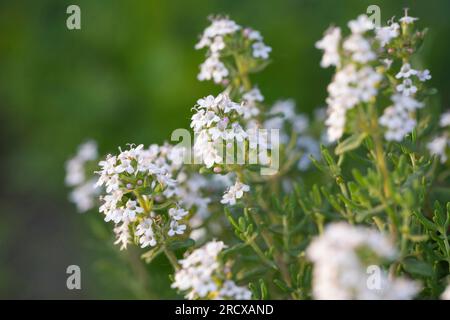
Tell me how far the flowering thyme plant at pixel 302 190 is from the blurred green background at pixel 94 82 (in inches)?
54.6

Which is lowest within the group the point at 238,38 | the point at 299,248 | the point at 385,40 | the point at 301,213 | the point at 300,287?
the point at 300,287

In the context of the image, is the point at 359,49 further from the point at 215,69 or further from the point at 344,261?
the point at 215,69

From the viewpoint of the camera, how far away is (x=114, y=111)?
4.56m

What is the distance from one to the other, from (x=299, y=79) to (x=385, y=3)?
2.46 feet

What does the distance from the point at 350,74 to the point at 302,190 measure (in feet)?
2.71

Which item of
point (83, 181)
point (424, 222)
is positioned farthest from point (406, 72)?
point (83, 181)

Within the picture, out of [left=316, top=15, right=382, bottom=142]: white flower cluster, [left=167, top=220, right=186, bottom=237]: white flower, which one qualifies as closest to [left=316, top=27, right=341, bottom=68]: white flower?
[left=316, top=15, right=382, bottom=142]: white flower cluster

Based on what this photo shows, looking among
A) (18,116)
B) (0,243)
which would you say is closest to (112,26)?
(18,116)

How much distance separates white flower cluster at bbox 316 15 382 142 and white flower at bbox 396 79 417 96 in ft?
1.46

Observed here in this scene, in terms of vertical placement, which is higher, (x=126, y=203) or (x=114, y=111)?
(x=114, y=111)

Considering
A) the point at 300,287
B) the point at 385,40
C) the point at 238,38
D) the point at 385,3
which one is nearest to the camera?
the point at 385,40

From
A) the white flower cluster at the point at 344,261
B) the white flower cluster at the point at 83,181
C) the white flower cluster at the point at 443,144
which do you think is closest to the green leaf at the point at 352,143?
the white flower cluster at the point at 344,261

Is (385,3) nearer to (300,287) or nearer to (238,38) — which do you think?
(238,38)
